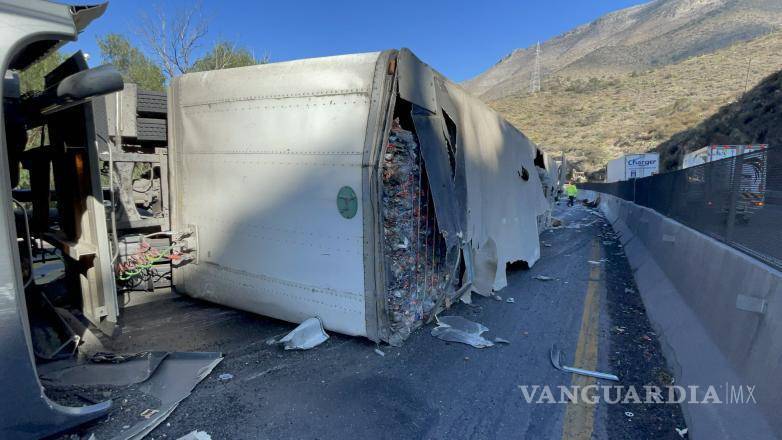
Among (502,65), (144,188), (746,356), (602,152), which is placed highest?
(502,65)

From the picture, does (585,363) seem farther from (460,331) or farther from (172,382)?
(172,382)

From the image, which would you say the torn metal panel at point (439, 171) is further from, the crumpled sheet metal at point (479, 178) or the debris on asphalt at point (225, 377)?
the debris on asphalt at point (225, 377)

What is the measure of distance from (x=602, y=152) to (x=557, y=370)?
5103cm

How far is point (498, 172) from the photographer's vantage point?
700 centimetres

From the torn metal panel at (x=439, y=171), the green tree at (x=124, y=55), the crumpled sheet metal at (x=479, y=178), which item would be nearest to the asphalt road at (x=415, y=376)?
the crumpled sheet metal at (x=479, y=178)

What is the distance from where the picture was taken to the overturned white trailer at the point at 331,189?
13.4 ft

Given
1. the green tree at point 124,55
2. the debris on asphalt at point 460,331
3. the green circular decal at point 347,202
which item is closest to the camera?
the green circular decal at point 347,202

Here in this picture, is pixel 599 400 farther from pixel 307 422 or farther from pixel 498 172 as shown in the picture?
pixel 498 172

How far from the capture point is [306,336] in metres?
4.31

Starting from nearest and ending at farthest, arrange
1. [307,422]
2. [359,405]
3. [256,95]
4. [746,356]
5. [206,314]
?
[746,356], [307,422], [359,405], [256,95], [206,314]

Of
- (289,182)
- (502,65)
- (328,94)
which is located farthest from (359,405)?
(502,65)

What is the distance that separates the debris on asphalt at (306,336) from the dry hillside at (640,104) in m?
47.1

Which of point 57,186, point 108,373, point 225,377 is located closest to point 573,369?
point 225,377

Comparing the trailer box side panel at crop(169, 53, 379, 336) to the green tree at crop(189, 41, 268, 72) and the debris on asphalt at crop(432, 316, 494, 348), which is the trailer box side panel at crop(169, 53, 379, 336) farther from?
the green tree at crop(189, 41, 268, 72)
